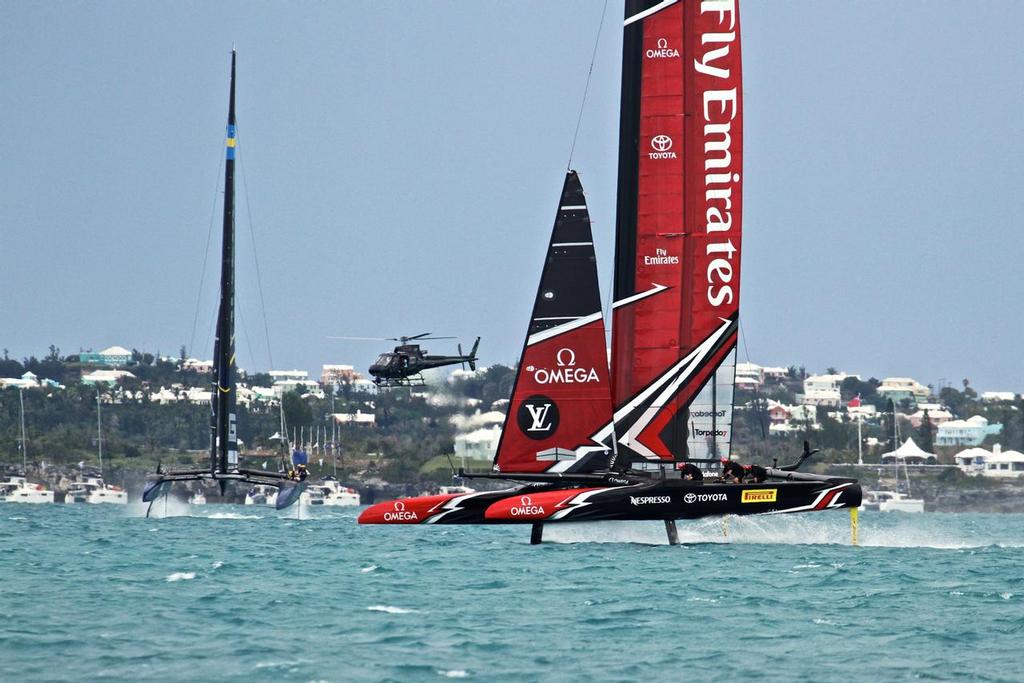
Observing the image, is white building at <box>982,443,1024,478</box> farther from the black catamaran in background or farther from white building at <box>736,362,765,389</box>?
the black catamaran in background

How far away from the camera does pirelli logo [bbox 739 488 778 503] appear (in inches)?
1061

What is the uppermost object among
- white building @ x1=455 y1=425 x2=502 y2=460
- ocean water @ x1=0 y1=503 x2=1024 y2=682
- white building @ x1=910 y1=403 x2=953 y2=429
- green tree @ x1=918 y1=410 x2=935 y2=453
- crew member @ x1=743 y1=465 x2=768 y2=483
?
white building @ x1=910 y1=403 x2=953 y2=429

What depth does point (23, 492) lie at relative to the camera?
9094cm

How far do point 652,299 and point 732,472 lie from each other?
3.53 metres

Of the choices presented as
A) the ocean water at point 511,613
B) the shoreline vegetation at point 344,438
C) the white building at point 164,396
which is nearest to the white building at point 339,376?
the shoreline vegetation at point 344,438

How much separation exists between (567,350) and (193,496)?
2970 inches

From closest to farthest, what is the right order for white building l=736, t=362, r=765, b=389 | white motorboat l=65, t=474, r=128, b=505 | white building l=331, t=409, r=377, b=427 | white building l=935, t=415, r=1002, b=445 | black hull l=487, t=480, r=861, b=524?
black hull l=487, t=480, r=861, b=524 → white motorboat l=65, t=474, r=128, b=505 → white building l=331, t=409, r=377, b=427 → white building l=935, t=415, r=1002, b=445 → white building l=736, t=362, r=765, b=389

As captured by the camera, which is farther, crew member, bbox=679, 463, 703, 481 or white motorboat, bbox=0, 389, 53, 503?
white motorboat, bbox=0, 389, 53, 503

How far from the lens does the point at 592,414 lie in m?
28.6

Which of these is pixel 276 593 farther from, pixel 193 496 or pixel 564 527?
pixel 193 496

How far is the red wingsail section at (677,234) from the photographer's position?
2931cm

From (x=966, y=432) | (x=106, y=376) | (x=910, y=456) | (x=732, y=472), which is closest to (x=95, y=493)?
(x=910, y=456)

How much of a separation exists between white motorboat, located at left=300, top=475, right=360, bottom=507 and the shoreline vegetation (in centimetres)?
360

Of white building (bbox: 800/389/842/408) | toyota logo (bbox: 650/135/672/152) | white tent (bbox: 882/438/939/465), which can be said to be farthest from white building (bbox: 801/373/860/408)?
toyota logo (bbox: 650/135/672/152)
